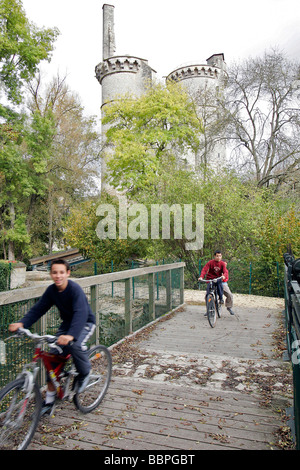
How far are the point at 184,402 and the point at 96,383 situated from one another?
0.99 meters

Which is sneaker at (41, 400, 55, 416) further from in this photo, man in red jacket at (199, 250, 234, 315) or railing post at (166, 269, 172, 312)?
railing post at (166, 269, 172, 312)

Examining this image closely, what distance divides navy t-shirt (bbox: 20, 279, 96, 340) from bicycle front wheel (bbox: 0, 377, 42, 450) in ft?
1.89

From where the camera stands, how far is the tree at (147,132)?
20828 mm

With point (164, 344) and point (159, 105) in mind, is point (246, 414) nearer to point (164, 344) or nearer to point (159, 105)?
point (164, 344)

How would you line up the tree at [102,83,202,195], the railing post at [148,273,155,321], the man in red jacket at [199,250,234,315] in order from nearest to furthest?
the railing post at [148,273,155,321] → the man in red jacket at [199,250,234,315] → the tree at [102,83,202,195]

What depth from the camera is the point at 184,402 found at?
3.80 meters

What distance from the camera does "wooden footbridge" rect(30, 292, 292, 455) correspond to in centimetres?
302

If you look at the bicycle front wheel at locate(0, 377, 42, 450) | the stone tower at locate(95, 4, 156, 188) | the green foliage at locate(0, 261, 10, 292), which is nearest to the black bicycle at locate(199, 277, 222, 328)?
the bicycle front wheel at locate(0, 377, 42, 450)

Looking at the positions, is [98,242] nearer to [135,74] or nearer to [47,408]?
[47,408]

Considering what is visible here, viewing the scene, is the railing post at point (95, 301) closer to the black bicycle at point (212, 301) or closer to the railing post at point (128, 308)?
the railing post at point (128, 308)

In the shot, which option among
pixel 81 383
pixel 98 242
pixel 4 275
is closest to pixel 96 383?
pixel 81 383

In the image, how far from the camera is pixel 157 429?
10.5 feet

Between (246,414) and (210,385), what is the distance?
2.65 ft
